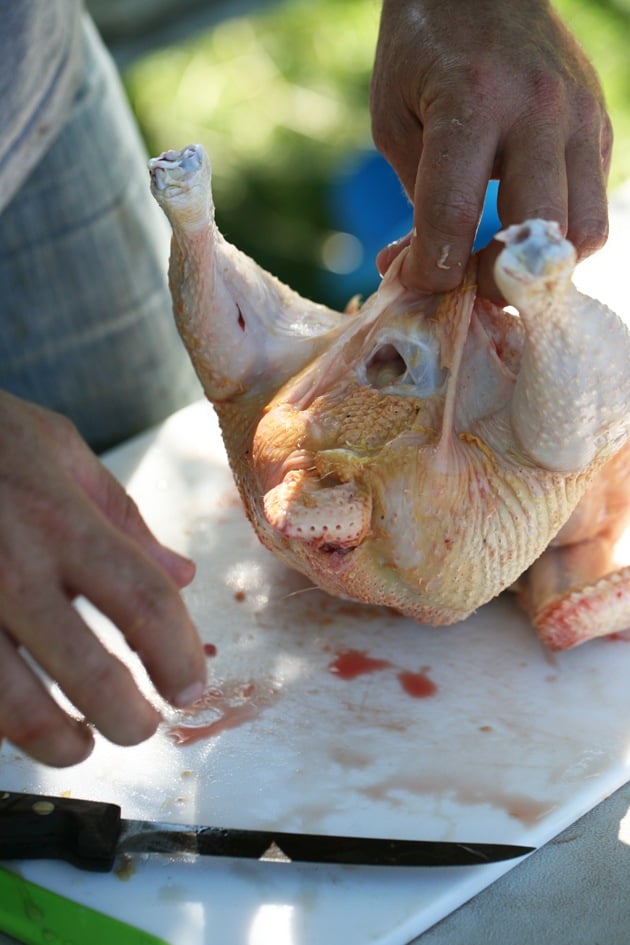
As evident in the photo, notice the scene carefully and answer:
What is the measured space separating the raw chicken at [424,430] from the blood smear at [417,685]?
3.5 inches

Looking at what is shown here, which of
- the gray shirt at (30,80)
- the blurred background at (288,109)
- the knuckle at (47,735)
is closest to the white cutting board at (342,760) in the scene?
the knuckle at (47,735)

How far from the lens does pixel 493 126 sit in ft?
4.43

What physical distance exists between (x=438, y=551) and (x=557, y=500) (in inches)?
7.0

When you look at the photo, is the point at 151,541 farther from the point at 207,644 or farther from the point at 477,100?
the point at 477,100

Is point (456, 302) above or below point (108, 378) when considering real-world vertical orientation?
above

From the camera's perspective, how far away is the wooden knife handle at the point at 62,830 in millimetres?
1250

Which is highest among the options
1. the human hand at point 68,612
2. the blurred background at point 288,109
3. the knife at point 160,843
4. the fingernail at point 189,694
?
the human hand at point 68,612

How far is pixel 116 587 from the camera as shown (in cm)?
95

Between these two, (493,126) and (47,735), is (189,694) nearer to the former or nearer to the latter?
(47,735)

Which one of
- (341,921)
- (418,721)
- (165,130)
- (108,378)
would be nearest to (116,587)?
(341,921)

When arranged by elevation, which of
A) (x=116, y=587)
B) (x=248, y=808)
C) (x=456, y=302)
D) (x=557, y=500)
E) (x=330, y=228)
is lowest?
(x=330, y=228)

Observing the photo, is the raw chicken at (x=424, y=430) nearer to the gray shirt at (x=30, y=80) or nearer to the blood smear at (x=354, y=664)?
the blood smear at (x=354, y=664)

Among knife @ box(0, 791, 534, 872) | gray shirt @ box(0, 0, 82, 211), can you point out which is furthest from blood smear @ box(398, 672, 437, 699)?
gray shirt @ box(0, 0, 82, 211)

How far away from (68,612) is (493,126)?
0.81 metres
